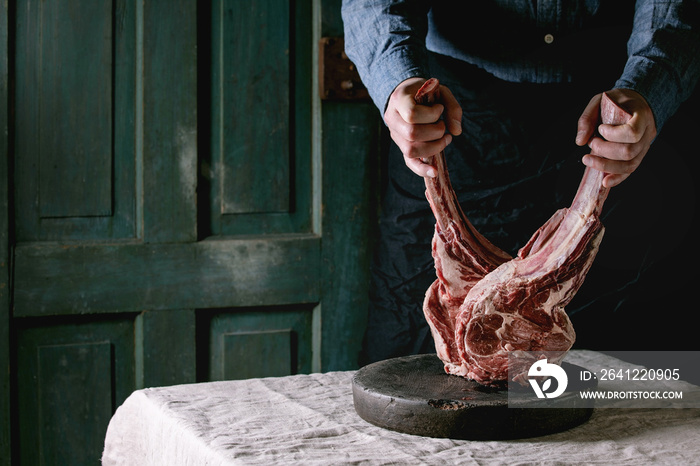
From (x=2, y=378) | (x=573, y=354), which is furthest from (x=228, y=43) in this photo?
(x=573, y=354)

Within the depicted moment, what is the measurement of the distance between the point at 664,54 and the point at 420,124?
66 cm

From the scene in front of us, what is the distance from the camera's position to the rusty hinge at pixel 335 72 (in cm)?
255

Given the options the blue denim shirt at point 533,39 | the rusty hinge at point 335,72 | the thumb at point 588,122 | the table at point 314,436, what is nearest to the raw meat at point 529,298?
the thumb at point 588,122

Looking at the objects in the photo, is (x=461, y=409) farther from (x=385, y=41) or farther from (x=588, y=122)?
(x=385, y=41)

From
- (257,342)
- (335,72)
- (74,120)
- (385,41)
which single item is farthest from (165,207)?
(385,41)

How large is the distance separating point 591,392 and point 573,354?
61 centimetres

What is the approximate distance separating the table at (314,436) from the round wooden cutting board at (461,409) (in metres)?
0.02

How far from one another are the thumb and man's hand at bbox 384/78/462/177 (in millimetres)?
236

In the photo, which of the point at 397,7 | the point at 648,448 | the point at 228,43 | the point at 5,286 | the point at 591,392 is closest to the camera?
the point at 648,448

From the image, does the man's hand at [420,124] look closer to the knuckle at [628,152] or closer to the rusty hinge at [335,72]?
the knuckle at [628,152]

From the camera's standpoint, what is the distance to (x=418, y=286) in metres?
2.37

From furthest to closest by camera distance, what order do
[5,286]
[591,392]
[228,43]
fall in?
[228,43] < [5,286] < [591,392]

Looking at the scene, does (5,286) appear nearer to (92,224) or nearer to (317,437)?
(92,224)

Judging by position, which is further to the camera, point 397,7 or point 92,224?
point 92,224
